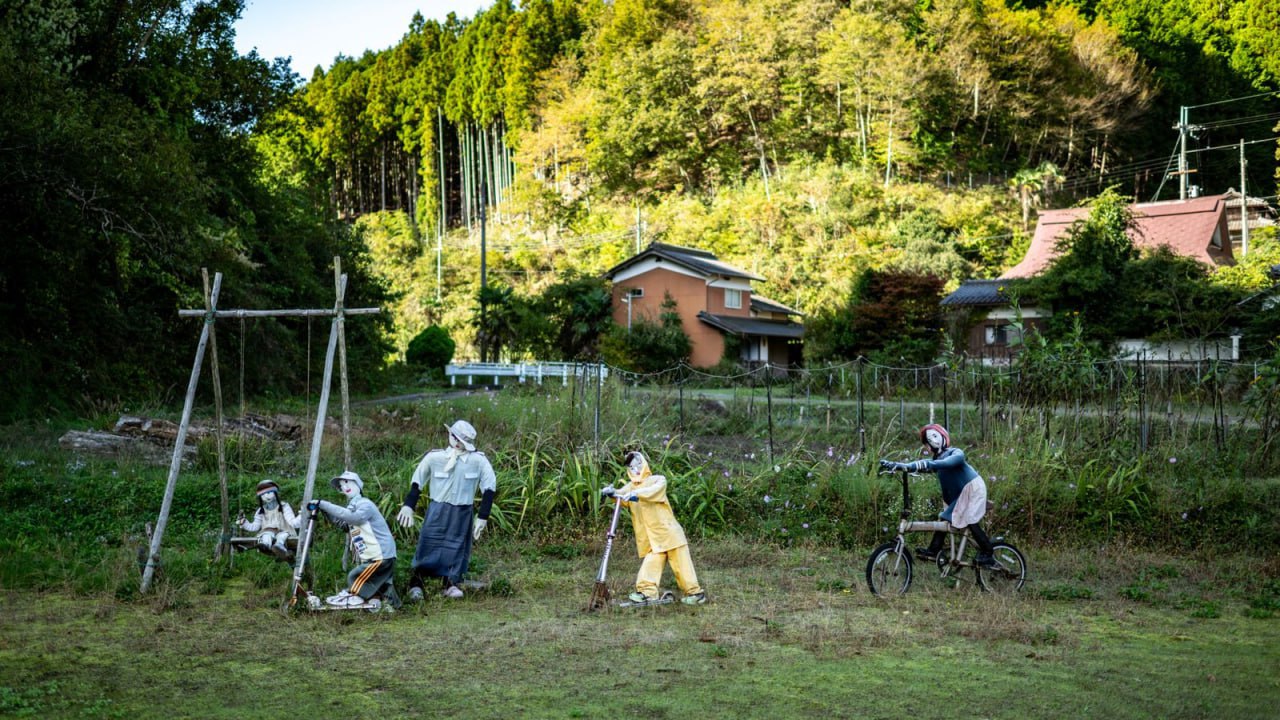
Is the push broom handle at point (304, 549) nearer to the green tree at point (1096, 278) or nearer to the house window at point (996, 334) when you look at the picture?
the green tree at point (1096, 278)

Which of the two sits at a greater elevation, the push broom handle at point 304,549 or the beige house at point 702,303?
the beige house at point 702,303

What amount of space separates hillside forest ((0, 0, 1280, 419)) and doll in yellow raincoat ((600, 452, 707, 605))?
35.8 feet

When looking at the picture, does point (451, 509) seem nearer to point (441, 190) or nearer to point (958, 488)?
point (958, 488)

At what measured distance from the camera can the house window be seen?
1283 inches

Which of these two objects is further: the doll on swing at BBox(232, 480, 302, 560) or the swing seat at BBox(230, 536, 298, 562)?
the doll on swing at BBox(232, 480, 302, 560)

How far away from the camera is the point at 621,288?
41.0 m

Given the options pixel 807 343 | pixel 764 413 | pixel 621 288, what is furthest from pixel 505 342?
pixel 764 413

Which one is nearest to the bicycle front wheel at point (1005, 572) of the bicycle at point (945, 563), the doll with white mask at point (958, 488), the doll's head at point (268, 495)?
the bicycle at point (945, 563)

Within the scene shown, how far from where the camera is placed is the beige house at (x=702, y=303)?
3850 cm

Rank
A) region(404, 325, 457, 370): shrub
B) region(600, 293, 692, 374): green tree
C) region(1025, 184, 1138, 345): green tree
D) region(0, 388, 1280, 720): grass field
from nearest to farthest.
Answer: region(0, 388, 1280, 720): grass field, region(1025, 184, 1138, 345): green tree, region(600, 293, 692, 374): green tree, region(404, 325, 457, 370): shrub

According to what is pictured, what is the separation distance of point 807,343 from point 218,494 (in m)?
25.2

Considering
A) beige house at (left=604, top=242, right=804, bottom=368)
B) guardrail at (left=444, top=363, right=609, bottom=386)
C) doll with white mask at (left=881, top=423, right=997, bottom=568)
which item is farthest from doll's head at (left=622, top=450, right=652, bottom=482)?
beige house at (left=604, top=242, right=804, bottom=368)

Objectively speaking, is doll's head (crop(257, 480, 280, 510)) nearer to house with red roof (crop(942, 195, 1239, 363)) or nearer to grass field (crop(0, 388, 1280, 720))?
grass field (crop(0, 388, 1280, 720))

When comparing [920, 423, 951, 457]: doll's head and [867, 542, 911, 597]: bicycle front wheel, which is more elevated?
[920, 423, 951, 457]: doll's head
